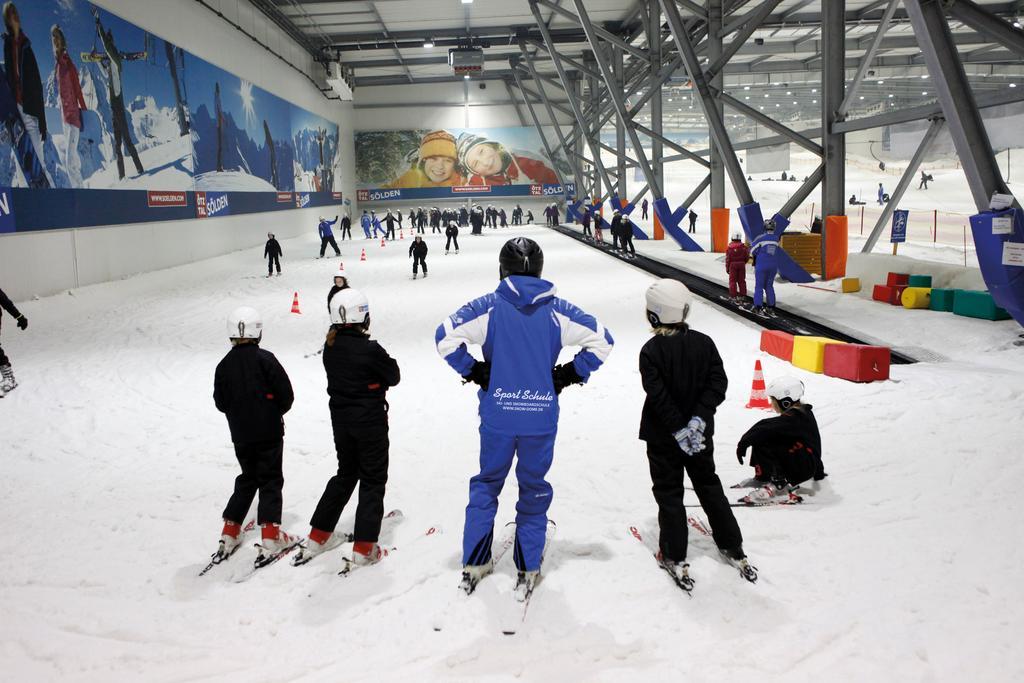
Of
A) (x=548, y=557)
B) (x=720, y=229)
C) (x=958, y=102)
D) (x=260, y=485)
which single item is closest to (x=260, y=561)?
(x=260, y=485)

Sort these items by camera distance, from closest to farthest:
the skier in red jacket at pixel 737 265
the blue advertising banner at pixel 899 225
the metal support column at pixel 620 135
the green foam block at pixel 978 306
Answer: the green foam block at pixel 978 306 → the skier in red jacket at pixel 737 265 → the blue advertising banner at pixel 899 225 → the metal support column at pixel 620 135

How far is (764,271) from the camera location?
1314 centimetres

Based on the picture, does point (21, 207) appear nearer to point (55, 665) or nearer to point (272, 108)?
point (55, 665)

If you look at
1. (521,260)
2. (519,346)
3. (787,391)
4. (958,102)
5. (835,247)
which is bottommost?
(787,391)

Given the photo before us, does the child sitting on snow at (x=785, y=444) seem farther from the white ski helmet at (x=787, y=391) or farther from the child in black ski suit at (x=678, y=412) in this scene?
the child in black ski suit at (x=678, y=412)

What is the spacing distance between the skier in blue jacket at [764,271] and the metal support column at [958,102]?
3542 millimetres

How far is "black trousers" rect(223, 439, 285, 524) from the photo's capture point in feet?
14.8

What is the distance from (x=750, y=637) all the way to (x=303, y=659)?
1941 mm

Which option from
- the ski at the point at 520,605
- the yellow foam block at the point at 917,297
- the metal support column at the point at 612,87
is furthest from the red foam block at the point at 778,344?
the metal support column at the point at 612,87

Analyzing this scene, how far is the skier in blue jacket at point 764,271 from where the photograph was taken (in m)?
13.1

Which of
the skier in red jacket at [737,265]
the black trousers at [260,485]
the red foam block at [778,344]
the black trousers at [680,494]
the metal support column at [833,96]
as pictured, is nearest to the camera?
the black trousers at [680,494]

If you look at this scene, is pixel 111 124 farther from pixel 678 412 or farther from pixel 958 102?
pixel 678 412

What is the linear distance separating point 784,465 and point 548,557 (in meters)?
1.78

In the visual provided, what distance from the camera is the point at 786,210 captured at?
57.4 ft
